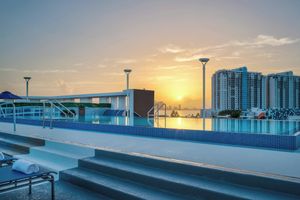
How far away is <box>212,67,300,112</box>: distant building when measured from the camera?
25016 mm

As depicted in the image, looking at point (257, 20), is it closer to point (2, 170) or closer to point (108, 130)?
point (108, 130)

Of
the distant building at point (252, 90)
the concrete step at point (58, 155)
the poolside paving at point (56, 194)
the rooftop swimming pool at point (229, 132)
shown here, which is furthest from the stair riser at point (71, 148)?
the distant building at point (252, 90)

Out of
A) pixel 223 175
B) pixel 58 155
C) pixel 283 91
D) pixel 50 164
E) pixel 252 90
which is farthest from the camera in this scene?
pixel 283 91

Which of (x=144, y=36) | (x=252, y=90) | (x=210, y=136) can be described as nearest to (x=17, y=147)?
(x=210, y=136)

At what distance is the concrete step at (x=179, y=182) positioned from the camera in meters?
2.38

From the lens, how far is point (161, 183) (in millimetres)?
2871

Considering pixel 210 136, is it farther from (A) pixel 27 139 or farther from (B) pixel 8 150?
(B) pixel 8 150

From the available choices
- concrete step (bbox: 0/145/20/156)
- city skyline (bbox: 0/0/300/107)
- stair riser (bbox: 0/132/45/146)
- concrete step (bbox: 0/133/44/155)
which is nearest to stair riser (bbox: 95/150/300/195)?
stair riser (bbox: 0/132/45/146)

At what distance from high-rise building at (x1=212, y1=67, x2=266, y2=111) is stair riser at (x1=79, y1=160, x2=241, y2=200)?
2182cm

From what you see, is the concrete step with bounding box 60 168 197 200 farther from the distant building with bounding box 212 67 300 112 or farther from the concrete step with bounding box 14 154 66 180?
the distant building with bounding box 212 67 300 112

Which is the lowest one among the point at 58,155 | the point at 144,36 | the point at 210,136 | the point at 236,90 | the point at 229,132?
the point at 58,155

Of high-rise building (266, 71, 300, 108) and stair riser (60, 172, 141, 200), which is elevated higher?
high-rise building (266, 71, 300, 108)

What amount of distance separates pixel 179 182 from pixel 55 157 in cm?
266

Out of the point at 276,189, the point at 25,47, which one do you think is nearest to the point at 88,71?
the point at 25,47
